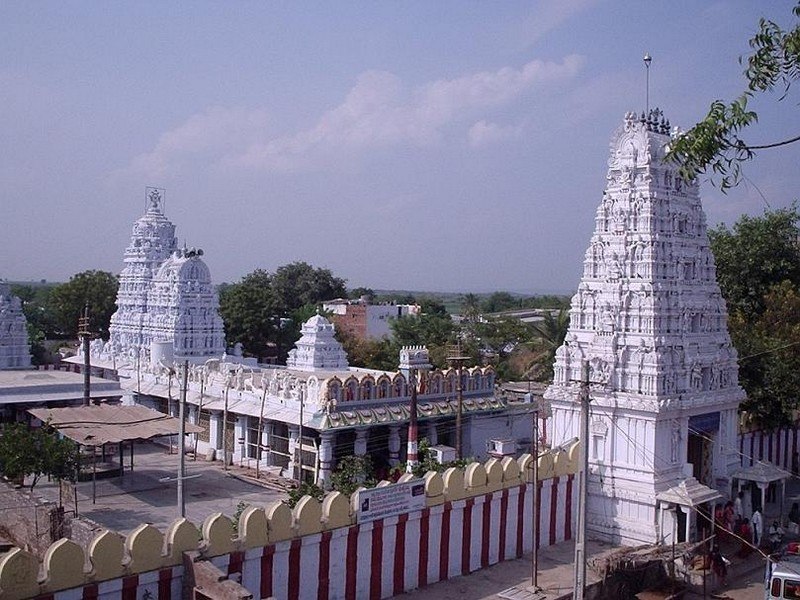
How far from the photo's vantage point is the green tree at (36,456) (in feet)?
65.8

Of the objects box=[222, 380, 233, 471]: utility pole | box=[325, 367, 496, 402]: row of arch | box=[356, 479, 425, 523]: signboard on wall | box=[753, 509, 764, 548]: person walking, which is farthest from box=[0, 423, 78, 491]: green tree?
box=[753, 509, 764, 548]: person walking

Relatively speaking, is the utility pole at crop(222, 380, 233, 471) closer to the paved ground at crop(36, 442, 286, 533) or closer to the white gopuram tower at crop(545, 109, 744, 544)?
the paved ground at crop(36, 442, 286, 533)

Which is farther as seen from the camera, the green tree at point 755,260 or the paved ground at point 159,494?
the green tree at point 755,260

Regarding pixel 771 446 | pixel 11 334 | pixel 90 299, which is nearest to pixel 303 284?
pixel 90 299

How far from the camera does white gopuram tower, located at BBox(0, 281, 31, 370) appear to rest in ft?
135

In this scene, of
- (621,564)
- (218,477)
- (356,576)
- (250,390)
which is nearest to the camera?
(356,576)

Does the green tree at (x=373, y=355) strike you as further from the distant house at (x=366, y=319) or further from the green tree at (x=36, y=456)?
the green tree at (x=36, y=456)

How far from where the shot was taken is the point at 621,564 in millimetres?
17484

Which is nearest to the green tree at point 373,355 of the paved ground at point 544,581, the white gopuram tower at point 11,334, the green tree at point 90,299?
the white gopuram tower at point 11,334

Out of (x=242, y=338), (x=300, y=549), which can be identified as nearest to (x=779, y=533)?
(x=300, y=549)

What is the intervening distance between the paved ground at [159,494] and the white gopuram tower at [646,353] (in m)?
9.76

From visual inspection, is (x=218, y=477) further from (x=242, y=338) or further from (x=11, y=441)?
(x=242, y=338)

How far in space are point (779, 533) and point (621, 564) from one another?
6469mm

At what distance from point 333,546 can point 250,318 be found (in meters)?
43.5
